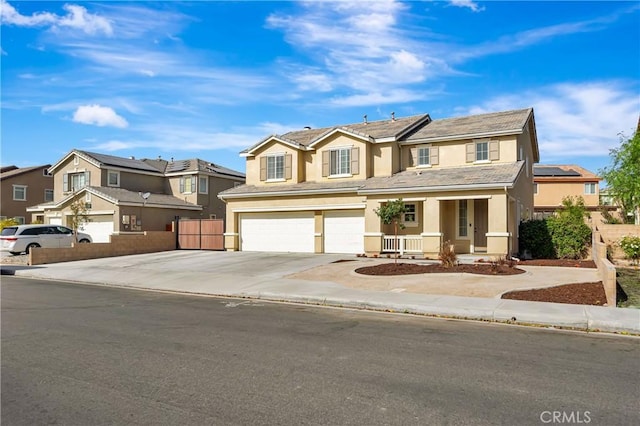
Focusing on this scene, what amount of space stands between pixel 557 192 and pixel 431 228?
29453 mm

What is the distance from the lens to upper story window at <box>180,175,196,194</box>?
37.9 m

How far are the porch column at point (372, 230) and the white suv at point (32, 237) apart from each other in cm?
1711

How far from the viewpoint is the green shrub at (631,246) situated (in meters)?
18.1

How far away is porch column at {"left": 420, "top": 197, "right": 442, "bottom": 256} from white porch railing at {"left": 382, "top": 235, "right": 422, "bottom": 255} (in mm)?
507

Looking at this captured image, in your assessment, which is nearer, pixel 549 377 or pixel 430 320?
pixel 549 377

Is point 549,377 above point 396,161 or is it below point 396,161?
below

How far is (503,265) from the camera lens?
53.8 feet

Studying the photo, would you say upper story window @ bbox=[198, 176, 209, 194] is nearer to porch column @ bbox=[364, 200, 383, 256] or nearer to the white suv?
the white suv

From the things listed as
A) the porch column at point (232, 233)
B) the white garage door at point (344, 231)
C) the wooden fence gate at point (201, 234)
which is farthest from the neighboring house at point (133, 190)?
the white garage door at point (344, 231)

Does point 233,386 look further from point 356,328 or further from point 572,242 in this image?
point 572,242

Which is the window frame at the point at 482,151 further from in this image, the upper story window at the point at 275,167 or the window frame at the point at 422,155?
the upper story window at the point at 275,167

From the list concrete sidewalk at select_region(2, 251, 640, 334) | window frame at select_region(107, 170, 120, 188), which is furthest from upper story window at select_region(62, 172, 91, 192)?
concrete sidewalk at select_region(2, 251, 640, 334)

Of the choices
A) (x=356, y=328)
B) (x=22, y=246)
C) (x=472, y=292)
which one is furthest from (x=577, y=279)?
(x=22, y=246)

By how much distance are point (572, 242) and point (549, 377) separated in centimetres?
1733
